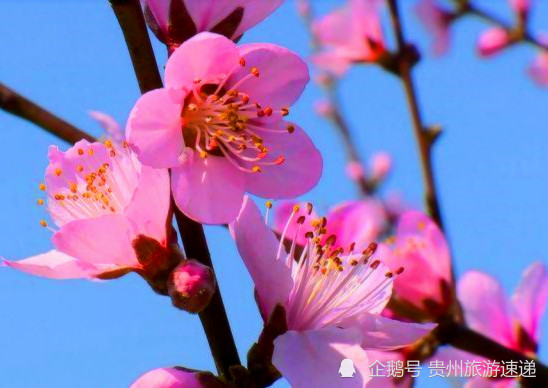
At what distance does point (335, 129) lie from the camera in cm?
416

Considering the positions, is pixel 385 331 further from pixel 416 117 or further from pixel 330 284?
pixel 416 117

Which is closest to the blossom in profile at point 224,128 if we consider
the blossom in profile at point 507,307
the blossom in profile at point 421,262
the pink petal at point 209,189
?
the pink petal at point 209,189

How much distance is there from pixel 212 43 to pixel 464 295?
1.26m

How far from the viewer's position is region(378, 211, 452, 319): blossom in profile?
1721mm

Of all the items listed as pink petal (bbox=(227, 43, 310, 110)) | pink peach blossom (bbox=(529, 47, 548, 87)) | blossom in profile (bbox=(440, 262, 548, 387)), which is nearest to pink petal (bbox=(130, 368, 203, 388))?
pink petal (bbox=(227, 43, 310, 110))

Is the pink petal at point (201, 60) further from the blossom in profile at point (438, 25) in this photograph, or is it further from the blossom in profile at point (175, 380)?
the blossom in profile at point (438, 25)

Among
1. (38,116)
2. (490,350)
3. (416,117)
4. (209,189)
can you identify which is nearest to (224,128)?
(209,189)

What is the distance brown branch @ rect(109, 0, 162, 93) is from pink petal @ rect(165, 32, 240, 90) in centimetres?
2

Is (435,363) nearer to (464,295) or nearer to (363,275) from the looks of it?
(464,295)

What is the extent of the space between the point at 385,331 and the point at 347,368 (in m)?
0.08

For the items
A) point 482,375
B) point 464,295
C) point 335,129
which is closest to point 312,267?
point 482,375

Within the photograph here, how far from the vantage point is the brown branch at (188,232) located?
1.01m

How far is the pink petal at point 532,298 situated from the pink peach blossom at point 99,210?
1163 mm

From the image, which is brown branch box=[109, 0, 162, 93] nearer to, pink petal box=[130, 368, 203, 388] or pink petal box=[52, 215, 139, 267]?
pink petal box=[52, 215, 139, 267]
